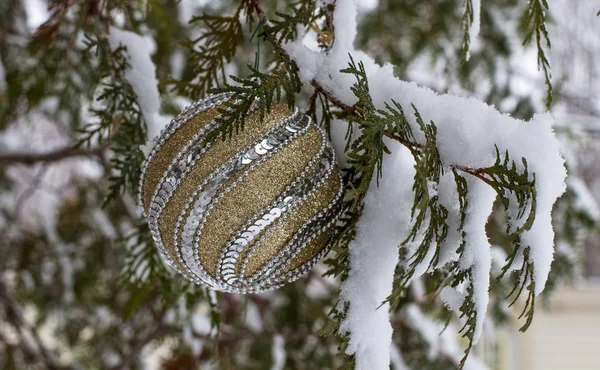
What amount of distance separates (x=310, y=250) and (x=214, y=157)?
17cm

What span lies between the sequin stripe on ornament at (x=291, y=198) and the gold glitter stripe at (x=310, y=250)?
6 cm

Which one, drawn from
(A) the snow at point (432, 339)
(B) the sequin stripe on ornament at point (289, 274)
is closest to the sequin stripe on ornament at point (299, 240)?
(B) the sequin stripe on ornament at point (289, 274)

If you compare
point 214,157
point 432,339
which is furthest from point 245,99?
point 432,339

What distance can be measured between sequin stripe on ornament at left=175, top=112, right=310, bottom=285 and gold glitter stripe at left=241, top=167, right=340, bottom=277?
0.23ft

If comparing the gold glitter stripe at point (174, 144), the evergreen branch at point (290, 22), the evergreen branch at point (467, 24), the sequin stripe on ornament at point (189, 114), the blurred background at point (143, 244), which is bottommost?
the gold glitter stripe at point (174, 144)

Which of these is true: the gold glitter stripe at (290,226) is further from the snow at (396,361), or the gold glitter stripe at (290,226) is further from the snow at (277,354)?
the snow at (277,354)

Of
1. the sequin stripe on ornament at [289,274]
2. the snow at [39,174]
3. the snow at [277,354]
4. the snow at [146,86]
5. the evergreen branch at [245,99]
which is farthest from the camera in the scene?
the snow at [39,174]

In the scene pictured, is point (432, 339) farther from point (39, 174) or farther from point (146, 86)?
point (39, 174)

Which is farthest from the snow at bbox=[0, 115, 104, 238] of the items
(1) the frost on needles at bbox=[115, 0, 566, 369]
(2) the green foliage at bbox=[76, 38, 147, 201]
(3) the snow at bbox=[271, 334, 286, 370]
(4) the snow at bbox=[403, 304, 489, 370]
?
(1) the frost on needles at bbox=[115, 0, 566, 369]

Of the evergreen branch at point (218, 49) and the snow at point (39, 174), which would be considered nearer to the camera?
the evergreen branch at point (218, 49)

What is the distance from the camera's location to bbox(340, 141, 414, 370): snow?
2.34 feet

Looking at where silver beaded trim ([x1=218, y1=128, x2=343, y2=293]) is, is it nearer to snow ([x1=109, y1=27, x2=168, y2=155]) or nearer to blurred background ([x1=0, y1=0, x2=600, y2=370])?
snow ([x1=109, y1=27, x2=168, y2=155])

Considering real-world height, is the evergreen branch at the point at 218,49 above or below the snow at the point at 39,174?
below

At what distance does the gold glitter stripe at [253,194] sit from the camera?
64 cm
